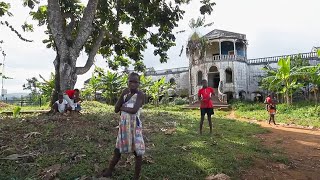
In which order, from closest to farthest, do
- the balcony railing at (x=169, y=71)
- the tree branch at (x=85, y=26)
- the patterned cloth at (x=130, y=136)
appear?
the patterned cloth at (x=130, y=136), the tree branch at (x=85, y=26), the balcony railing at (x=169, y=71)

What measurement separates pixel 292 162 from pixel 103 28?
9.93 meters

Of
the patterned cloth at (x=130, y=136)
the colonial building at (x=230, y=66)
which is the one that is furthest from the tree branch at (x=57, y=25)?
the colonial building at (x=230, y=66)

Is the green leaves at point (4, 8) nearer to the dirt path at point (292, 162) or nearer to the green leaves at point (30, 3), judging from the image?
the green leaves at point (30, 3)

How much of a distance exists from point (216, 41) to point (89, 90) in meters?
14.4

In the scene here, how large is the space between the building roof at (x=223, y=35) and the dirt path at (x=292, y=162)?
961 inches

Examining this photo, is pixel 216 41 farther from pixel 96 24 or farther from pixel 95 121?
pixel 95 121

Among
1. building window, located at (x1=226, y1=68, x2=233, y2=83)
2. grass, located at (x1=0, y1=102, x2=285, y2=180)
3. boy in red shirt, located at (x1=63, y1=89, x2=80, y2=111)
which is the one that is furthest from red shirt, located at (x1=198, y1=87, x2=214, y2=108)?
building window, located at (x1=226, y1=68, x2=233, y2=83)

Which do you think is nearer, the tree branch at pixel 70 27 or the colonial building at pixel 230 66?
the tree branch at pixel 70 27

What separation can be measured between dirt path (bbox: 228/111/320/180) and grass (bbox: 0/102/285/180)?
27cm

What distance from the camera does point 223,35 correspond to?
33.7 metres

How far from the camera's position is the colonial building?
32.8 meters

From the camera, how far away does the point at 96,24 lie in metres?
15.4

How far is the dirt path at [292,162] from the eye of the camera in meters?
5.95

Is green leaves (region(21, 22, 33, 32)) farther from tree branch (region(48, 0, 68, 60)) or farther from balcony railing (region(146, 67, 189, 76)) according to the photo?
balcony railing (region(146, 67, 189, 76))
